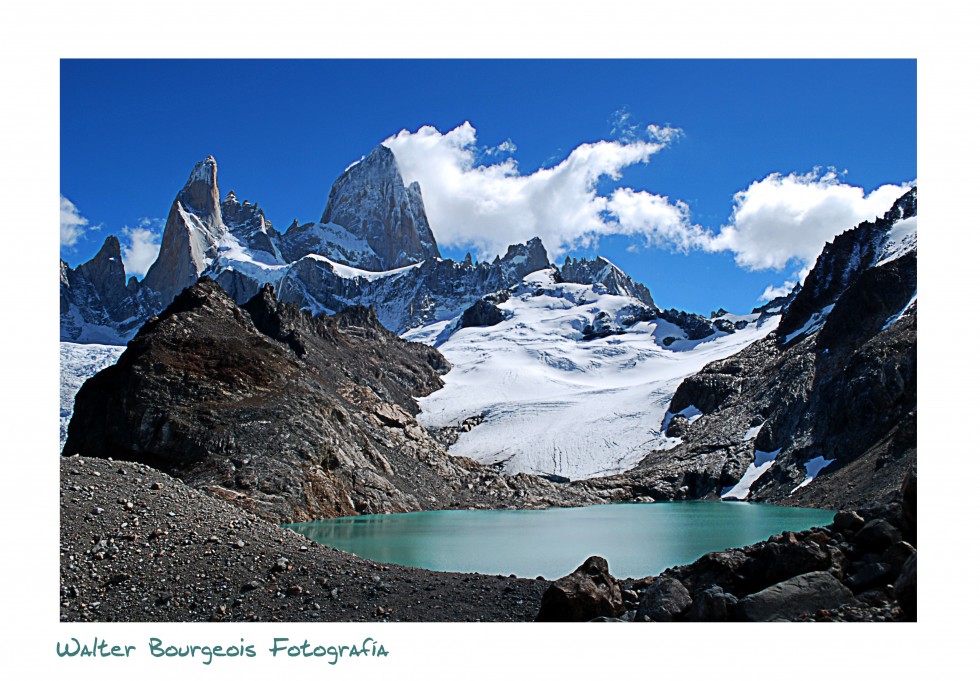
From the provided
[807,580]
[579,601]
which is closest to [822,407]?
[807,580]

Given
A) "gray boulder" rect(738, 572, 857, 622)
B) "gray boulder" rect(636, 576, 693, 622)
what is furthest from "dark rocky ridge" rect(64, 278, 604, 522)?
"gray boulder" rect(738, 572, 857, 622)

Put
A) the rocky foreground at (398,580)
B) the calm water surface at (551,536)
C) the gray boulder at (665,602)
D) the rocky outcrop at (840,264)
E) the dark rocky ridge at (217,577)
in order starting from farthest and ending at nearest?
the rocky outcrop at (840,264)
the calm water surface at (551,536)
the dark rocky ridge at (217,577)
the gray boulder at (665,602)
the rocky foreground at (398,580)

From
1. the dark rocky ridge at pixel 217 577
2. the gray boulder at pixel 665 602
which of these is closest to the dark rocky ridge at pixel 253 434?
the dark rocky ridge at pixel 217 577

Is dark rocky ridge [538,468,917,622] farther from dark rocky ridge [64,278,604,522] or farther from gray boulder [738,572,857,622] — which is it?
dark rocky ridge [64,278,604,522]

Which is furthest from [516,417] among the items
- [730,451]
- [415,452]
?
[415,452]

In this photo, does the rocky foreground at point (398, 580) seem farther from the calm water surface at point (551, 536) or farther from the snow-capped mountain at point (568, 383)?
the snow-capped mountain at point (568, 383)

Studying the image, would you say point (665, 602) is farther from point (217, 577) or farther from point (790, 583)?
point (217, 577)
